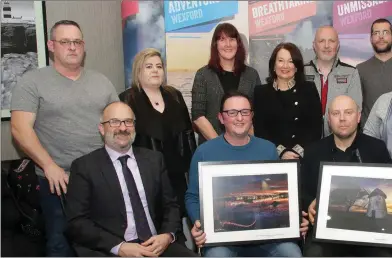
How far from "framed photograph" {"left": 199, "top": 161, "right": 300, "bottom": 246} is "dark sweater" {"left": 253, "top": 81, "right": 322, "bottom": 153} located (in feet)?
2.34

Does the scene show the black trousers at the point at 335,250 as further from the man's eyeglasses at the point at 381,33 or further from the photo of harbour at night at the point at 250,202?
the man's eyeglasses at the point at 381,33

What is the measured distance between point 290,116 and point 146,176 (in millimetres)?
1280

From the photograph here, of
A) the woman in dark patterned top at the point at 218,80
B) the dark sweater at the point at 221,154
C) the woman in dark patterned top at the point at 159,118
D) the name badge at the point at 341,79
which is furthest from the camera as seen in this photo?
the name badge at the point at 341,79

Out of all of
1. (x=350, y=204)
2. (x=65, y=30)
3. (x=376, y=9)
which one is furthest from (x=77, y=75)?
(x=376, y=9)

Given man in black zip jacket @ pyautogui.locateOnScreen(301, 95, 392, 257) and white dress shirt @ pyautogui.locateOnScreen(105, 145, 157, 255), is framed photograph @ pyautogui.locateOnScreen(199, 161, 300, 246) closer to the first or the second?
man in black zip jacket @ pyautogui.locateOnScreen(301, 95, 392, 257)

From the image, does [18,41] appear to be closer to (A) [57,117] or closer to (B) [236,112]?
(A) [57,117]

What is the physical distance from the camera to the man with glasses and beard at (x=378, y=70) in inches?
156

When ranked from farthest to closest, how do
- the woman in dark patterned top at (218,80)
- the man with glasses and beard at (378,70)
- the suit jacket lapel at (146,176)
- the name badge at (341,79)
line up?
the man with glasses and beard at (378,70) < the name badge at (341,79) < the woman in dark patterned top at (218,80) < the suit jacket lapel at (146,176)

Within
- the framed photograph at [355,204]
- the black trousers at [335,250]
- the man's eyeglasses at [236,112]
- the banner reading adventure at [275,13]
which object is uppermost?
the banner reading adventure at [275,13]

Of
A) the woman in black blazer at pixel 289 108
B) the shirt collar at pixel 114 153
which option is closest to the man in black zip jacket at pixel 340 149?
the woman in black blazer at pixel 289 108

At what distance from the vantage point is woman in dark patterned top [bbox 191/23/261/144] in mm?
3695

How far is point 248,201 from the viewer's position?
2818mm

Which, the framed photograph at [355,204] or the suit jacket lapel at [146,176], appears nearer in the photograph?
the framed photograph at [355,204]

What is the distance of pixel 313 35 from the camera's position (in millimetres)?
4395
